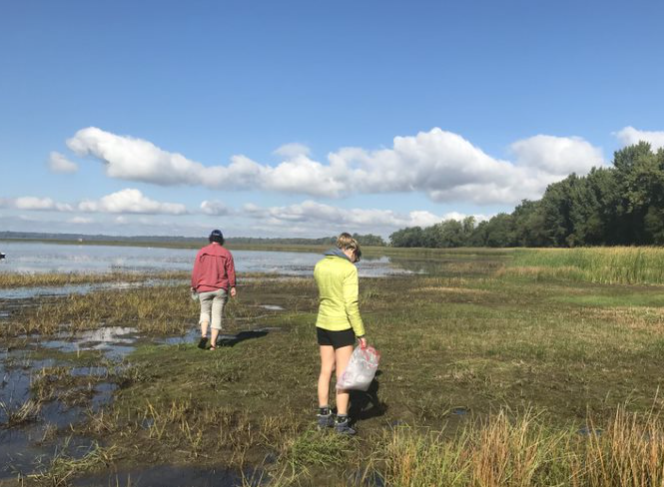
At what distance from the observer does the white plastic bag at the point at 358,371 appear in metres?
5.03

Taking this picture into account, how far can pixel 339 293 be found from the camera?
5.17 m

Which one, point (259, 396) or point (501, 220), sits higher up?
point (501, 220)

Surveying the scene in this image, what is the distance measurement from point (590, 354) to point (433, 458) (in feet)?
22.1

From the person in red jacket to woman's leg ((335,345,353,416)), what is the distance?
15.0ft

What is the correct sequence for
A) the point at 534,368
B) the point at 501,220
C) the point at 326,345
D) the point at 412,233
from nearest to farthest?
the point at 326,345, the point at 534,368, the point at 501,220, the point at 412,233

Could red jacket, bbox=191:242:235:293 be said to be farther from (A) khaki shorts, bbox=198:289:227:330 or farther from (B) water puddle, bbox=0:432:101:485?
(B) water puddle, bbox=0:432:101:485

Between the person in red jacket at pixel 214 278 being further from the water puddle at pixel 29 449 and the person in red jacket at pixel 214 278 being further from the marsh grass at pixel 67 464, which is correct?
the marsh grass at pixel 67 464

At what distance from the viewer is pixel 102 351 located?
31.3 feet

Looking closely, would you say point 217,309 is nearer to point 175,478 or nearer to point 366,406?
point 366,406

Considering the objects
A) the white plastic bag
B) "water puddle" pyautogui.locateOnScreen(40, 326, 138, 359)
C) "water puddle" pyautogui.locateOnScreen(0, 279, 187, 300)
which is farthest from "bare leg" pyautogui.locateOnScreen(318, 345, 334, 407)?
"water puddle" pyautogui.locateOnScreen(0, 279, 187, 300)

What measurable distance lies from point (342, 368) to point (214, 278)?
495 cm

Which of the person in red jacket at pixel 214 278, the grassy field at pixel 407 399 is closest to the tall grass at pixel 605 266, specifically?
the grassy field at pixel 407 399

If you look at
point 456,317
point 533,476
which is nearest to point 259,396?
point 533,476

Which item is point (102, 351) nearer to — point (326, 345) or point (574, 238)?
point (326, 345)
